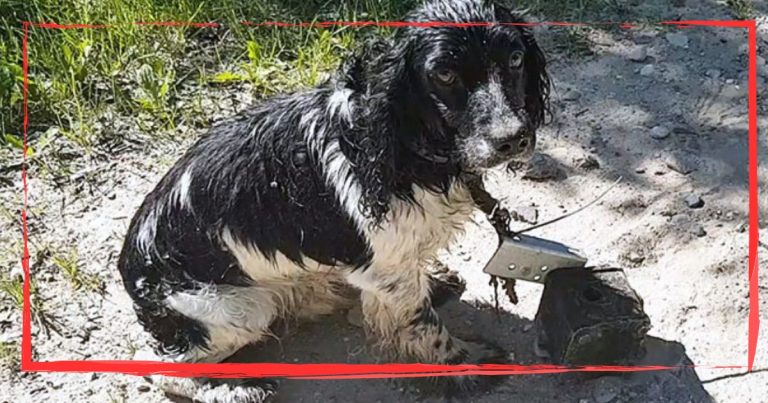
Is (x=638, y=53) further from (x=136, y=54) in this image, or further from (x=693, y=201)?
(x=136, y=54)

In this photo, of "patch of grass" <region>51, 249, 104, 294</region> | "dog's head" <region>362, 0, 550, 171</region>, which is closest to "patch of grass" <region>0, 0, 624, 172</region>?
"patch of grass" <region>51, 249, 104, 294</region>

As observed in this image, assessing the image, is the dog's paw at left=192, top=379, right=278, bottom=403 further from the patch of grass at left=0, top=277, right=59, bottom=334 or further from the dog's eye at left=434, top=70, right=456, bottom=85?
the dog's eye at left=434, top=70, right=456, bottom=85

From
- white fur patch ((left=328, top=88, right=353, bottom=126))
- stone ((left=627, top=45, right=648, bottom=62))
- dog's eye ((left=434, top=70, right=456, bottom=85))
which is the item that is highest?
dog's eye ((left=434, top=70, right=456, bottom=85))

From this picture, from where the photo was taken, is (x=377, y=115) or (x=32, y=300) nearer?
(x=377, y=115)

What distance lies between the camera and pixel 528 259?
151 inches

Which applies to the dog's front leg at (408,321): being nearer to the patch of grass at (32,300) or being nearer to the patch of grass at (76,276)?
the patch of grass at (76,276)

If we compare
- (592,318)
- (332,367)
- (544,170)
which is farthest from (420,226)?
(544,170)

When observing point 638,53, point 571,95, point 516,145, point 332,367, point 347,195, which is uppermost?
point 516,145

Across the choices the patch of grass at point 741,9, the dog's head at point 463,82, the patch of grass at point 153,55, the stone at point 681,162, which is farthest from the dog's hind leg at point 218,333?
the patch of grass at point 741,9

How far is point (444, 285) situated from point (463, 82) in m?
1.29

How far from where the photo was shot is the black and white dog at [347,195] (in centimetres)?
308

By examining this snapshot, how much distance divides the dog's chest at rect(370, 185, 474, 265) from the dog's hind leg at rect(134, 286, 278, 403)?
538 millimetres

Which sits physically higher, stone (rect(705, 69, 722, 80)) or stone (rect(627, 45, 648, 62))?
stone (rect(627, 45, 648, 62))

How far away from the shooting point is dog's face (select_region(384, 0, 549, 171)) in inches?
119
